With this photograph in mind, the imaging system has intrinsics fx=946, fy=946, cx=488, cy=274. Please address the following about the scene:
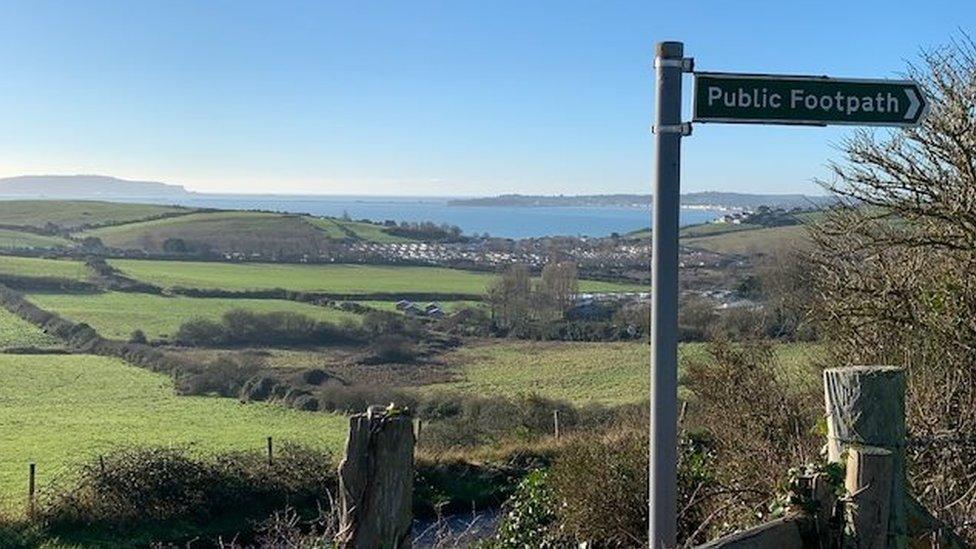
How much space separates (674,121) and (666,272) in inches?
19.9

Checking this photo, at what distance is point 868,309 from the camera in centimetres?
916

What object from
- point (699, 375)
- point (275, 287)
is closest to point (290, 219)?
point (275, 287)

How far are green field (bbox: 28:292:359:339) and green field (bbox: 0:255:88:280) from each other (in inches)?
160

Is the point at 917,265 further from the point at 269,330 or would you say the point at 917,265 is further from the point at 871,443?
the point at 269,330

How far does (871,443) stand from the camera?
3090 millimetres

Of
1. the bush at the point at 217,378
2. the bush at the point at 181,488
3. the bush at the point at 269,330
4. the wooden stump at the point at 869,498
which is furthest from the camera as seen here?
the bush at the point at 269,330

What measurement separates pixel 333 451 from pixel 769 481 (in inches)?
714

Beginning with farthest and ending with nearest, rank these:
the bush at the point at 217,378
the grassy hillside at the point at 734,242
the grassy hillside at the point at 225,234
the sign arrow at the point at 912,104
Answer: the grassy hillside at the point at 225,234, the grassy hillside at the point at 734,242, the bush at the point at 217,378, the sign arrow at the point at 912,104

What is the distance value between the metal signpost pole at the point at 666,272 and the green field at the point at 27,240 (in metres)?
69.2

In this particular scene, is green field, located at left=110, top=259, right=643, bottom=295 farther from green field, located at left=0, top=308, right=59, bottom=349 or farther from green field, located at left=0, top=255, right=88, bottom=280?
green field, located at left=0, top=308, right=59, bottom=349

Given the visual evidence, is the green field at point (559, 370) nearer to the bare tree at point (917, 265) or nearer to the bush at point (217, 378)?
the bush at point (217, 378)

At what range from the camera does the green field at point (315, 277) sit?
2213 inches

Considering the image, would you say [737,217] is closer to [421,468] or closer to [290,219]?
[421,468]

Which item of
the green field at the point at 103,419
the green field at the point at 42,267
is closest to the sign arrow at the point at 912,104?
the green field at the point at 103,419
